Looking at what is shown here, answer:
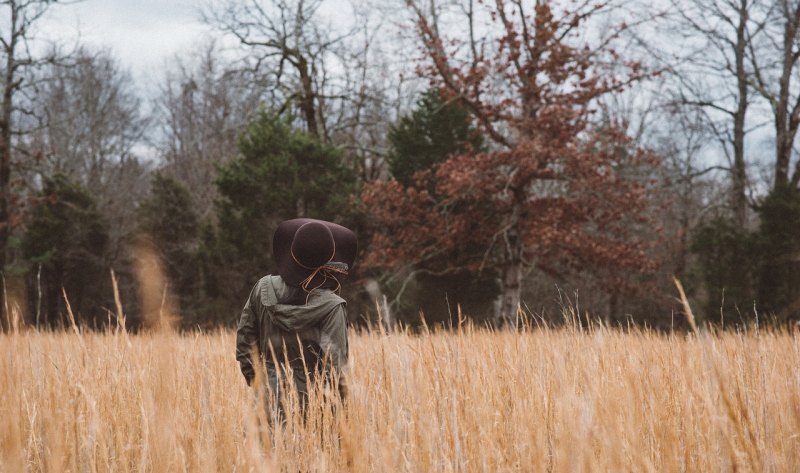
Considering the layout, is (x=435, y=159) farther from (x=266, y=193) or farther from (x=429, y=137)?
(x=266, y=193)

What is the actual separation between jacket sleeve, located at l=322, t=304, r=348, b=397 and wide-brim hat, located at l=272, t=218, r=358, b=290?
0.15 metres

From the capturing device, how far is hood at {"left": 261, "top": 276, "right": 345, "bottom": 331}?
2529 mm

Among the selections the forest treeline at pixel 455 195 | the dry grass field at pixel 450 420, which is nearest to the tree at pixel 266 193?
the forest treeline at pixel 455 195

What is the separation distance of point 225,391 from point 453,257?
1190 centimetres

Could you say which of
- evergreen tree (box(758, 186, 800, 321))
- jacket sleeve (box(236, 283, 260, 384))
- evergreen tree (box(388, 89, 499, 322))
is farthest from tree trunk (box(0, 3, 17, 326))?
evergreen tree (box(758, 186, 800, 321))

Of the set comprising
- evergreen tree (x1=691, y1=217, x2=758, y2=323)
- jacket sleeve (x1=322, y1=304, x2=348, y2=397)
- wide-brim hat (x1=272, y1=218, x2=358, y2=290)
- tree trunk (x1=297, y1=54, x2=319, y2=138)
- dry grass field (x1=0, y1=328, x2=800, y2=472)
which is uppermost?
tree trunk (x1=297, y1=54, x2=319, y2=138)

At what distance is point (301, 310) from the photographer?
2521 mm

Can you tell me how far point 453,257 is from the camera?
15047mm

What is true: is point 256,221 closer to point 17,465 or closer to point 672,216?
point 17,465

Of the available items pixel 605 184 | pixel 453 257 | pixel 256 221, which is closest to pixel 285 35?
pixel 256 221

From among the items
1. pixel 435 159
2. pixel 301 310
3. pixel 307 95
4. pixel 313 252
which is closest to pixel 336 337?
pixel 301 310

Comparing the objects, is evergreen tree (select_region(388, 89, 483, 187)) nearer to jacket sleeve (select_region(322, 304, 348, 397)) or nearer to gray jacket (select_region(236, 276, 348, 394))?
gray jacket (select_region(236, 276, 348, 394))

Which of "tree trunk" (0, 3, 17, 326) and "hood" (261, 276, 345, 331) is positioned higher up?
"tree trunk" (0, 3, 17, 326)

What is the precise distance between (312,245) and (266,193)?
44.0 ft
